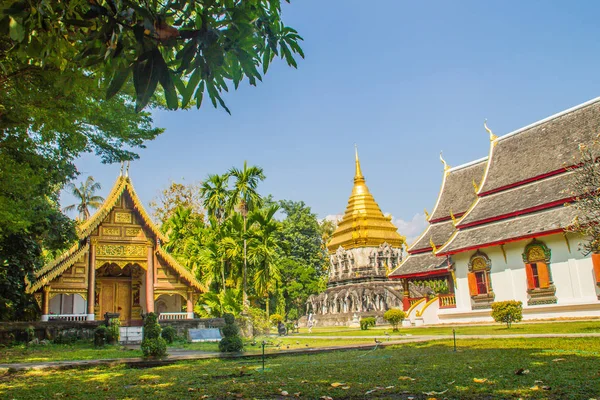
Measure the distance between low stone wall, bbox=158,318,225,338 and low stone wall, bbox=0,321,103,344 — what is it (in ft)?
7.98

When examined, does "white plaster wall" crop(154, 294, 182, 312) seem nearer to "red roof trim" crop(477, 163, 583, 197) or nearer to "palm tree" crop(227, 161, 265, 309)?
"palm tree" crop(227, 161, 265, 309)

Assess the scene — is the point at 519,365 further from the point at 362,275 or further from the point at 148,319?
the point at 362,275

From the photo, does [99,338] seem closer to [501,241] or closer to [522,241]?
[501,241]

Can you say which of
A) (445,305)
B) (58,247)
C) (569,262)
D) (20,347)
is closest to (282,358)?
(20,347)

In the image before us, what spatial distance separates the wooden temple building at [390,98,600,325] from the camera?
736 inches

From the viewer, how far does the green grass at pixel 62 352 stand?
11.2m

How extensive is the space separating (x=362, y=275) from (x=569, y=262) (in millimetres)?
21354

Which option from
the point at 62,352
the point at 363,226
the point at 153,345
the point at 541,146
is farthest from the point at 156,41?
the point at 363,226

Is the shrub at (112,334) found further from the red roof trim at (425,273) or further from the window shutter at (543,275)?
the red roof trim at (425,273)

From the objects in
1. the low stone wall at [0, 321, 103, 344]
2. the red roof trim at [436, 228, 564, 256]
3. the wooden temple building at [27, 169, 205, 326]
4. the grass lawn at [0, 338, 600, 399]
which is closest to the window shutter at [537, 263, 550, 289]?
the red roof trim at [436, 228, 564, 256]

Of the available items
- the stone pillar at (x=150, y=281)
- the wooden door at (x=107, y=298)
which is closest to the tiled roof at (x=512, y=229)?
the stone pillar at (x=150, y=281)

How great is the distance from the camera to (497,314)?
16.9m

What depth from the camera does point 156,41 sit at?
2.77m

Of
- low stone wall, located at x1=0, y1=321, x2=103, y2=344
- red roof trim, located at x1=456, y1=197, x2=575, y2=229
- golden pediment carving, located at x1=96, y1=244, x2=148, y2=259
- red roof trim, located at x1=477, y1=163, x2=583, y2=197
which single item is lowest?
low stone wall, located at x1=0, y1=321, x2=103, y2=344
